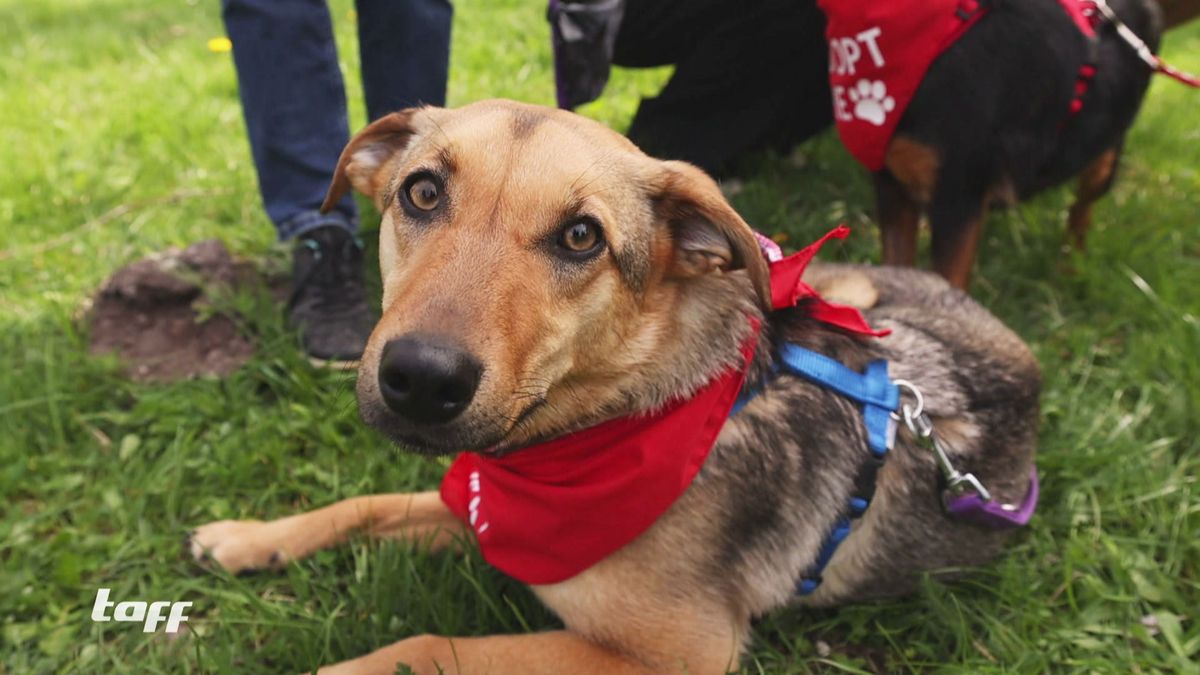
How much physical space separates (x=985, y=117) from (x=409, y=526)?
9.40 feet

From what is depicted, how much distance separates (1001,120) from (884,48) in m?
0.60

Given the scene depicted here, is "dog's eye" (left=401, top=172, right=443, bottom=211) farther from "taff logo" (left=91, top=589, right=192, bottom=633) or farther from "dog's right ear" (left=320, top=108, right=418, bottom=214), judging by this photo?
"taff logo" (left=91, top=589, right=192, bottom=633)

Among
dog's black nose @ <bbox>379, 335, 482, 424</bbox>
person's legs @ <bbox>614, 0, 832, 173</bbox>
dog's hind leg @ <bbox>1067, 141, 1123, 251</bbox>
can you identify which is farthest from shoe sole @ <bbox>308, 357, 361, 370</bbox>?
dog's hind leg @ <bbox>1067, 141, 1123, 251</bbox>

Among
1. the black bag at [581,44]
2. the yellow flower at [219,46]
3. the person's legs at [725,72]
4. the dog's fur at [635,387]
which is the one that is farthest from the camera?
the yellow flower at [219,46]

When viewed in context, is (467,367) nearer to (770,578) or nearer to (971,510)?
(770,578)

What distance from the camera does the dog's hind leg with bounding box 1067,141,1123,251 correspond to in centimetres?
459

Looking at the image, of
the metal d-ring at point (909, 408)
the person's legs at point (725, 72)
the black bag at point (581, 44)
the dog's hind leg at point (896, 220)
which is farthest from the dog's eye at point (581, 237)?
the person's legs at point (725, 72)

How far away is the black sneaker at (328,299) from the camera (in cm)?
387

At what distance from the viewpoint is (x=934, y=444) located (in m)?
2.60

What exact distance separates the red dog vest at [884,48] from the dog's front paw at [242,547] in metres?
2.95

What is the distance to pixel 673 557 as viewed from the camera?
2457 millimetres

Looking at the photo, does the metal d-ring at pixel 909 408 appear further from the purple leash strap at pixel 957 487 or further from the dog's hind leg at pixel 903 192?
the dog's hind leg at pixel 903 192

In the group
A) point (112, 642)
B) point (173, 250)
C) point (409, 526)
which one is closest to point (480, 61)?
point (173, 250)

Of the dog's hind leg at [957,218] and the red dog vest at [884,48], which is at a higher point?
the red dog vest at [884,48]
